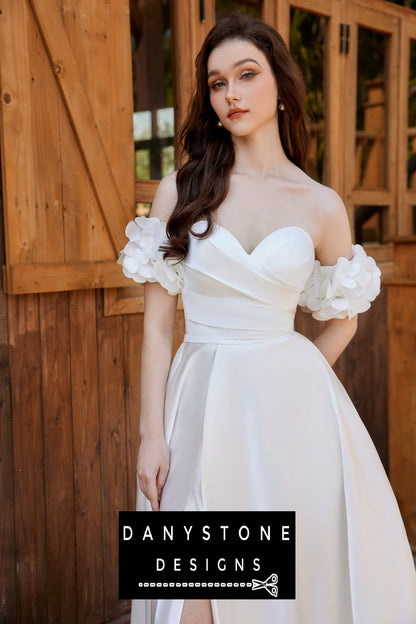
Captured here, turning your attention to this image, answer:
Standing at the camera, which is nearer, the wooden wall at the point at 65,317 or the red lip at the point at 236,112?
the red lip at the point at 236,112

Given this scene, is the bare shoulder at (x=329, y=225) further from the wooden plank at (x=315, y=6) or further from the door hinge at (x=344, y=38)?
the door hinge at (x=344, y=38)

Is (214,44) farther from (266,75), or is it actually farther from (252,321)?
(252,321)

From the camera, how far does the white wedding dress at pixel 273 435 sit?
1624mm

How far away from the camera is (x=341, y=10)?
3824 mm

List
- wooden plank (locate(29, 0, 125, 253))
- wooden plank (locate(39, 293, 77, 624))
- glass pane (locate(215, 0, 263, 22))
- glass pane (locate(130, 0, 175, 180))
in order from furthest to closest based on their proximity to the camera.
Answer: glass pane (locate(215, 0, 263, 22)) → glass pane (locate(130, 0, 175, 180)) → wooden plank (locate(39, 293, 77, 624)) → wooden plank (locate(29, 0, 125, 253))

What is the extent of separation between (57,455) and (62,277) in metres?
0.71

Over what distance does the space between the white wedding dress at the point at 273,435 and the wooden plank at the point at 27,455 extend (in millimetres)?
882

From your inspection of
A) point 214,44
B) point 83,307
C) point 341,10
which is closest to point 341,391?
point 214,44

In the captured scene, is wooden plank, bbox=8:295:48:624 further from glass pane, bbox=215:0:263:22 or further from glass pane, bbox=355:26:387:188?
glass pane, bbox=355:26:387:188

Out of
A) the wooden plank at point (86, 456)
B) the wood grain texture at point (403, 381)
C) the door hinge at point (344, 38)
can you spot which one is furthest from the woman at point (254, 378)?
the door hinge at point (344, 38)

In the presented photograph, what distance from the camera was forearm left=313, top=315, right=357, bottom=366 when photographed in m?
1.98

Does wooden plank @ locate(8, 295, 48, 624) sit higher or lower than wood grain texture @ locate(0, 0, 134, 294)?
lower

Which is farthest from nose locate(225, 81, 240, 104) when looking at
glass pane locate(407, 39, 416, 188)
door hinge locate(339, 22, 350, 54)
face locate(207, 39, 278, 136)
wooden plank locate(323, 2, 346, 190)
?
glass pane locate(407, 39, 416, 188)

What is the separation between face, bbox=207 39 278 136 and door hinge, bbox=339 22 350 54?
Result: 2347 mm
